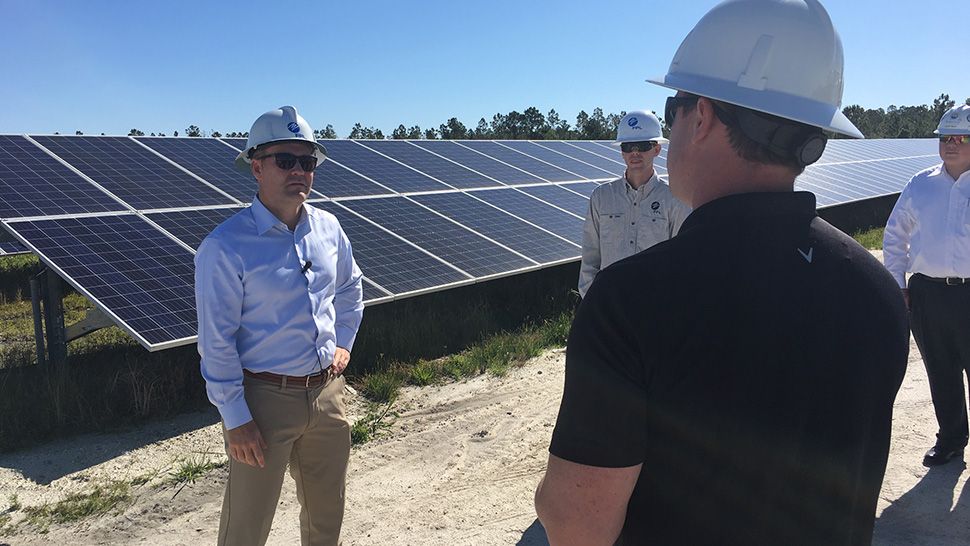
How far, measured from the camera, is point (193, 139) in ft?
32.1

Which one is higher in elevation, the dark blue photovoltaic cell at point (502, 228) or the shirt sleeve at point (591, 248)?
the shirt sleeve at point (591, 248)

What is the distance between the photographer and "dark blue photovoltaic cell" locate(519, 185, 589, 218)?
1068 cm

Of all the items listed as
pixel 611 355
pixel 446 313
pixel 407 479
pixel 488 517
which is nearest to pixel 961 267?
pixel 488 517

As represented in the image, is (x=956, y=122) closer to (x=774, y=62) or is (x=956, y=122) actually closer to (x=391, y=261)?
(x=774, y=62)

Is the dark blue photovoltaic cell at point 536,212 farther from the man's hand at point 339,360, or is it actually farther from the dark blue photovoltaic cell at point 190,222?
the man's hand at point 339,360

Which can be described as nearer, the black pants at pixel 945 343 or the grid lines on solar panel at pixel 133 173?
the black pants at pixel 945 343

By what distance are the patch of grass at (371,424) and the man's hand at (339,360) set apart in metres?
1.77

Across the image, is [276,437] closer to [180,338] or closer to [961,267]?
[180,338]

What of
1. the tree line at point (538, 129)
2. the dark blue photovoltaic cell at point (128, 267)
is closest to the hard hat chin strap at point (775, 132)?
the dark blue photovoltaic cell at point (128, 267)

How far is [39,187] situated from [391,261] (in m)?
3.53

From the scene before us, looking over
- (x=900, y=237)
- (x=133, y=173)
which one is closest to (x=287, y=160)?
(x=900, y=237)

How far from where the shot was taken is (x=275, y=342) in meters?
3.00

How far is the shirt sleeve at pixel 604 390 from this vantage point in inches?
47.1

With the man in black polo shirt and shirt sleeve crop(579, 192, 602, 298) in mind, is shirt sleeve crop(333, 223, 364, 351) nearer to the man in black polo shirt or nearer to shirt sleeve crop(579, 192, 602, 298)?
shirt sleeve crop(579, 192, 602, 298)
